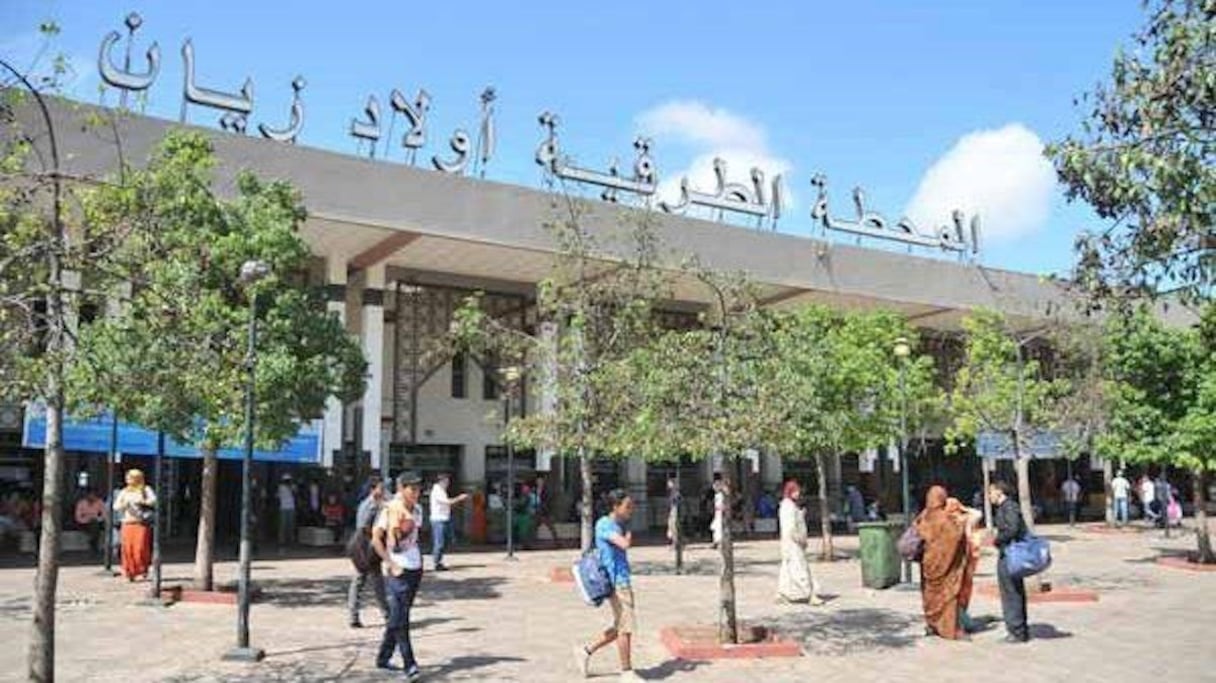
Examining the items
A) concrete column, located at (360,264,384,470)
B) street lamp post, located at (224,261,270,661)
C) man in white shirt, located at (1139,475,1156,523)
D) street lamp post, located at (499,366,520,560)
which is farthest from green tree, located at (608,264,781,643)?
man in white shirt, located at (1139,475,1156,523)

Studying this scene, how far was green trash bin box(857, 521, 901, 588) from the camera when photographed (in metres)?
16.1

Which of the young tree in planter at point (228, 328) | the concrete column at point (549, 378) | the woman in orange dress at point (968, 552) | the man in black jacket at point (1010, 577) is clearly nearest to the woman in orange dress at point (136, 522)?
the young tree in planter at point (228, 328)

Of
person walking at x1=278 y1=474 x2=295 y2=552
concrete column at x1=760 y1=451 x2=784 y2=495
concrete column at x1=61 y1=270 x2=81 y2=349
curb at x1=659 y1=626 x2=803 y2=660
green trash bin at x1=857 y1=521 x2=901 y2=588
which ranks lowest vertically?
curb at x1=659 y1=626 x2=803 y2=660

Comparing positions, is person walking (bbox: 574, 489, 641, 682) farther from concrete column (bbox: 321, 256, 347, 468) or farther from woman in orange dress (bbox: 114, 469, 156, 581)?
concrete column (bbox: 321, 256, 347, 468)

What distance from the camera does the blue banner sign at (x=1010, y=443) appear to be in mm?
21198

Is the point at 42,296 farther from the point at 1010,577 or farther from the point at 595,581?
the point at 1010,577

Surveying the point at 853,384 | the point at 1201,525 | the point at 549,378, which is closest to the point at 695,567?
the point at 853,384

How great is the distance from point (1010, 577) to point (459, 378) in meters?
18.4

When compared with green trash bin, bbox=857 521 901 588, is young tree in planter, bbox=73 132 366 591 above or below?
above

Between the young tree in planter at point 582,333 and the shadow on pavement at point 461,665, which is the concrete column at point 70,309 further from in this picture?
the young tree in planter at point 582,333

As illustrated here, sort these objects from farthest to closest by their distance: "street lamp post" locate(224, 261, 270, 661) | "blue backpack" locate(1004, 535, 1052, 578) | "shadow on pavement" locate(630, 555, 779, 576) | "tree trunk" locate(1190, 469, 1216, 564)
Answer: "tree trunk" locate(1190, 469, 1216, 564)
"shadow on pavement" locate(630, 555, 779, 576)
"blue backpack" locate(1004, 535, 1052, 578)
"street lamp post" locate(224, 261, 270, 661)

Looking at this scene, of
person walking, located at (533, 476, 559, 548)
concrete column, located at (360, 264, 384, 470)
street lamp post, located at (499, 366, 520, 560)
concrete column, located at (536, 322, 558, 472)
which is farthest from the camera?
person walking, located at (533, 476, 559, 548)

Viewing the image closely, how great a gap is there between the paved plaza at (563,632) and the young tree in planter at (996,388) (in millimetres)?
Answer: 4125

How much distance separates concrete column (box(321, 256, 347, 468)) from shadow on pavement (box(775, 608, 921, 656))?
1203 cm
